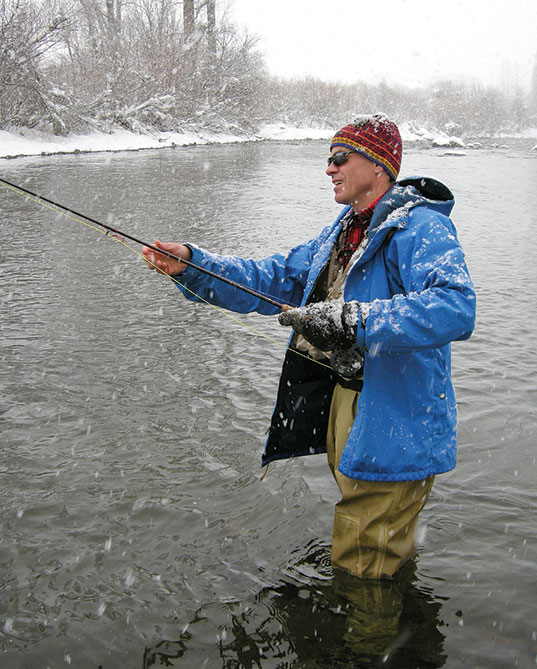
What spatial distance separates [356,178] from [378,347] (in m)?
0.83

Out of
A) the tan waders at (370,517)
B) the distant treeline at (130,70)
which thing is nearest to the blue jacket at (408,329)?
the tan waders at (370,517)

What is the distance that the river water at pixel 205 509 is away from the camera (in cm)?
280

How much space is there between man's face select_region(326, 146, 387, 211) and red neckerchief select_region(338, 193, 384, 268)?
0.06m

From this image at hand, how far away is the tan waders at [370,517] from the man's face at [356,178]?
84 cm

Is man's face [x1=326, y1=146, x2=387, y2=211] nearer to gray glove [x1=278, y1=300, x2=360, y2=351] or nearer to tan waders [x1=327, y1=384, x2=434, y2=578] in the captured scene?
gray glove [x1=278, y1=300, x2=360, y2=351]

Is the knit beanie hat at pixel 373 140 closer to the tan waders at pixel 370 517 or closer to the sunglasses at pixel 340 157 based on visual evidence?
the sunglasses at pixel 340 157

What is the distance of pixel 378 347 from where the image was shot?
2.24m

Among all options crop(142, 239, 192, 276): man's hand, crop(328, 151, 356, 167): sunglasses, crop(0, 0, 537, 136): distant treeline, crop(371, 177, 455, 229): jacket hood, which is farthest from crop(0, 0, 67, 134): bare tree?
crop(371, 177, 455, 229): jacket hood

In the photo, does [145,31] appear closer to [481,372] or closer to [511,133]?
[481,372]

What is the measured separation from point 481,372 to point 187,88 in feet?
161

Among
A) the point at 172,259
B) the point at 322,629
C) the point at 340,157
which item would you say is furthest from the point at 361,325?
the point at 322,629

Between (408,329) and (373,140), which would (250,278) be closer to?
(373,140)

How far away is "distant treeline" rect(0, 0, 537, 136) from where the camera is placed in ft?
104

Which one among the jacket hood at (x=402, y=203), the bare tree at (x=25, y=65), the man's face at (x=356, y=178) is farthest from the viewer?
the bare tree at (x=25, y=65)
